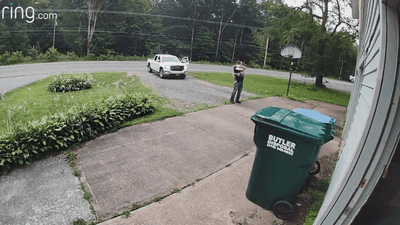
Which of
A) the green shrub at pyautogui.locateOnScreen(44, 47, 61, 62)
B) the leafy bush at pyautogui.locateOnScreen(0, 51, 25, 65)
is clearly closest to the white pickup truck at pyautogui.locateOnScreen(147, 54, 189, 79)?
the green shrub at pyautogui.locateOnScreen(44, 47, 61, 62)

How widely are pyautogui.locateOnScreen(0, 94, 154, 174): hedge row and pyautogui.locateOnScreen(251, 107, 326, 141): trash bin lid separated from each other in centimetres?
409

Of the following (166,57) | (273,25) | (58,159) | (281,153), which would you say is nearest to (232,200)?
(281,153)

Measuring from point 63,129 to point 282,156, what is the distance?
177 inches

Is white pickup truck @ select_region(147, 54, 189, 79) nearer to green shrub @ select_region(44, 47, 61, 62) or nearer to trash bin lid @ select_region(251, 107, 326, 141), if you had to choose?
trash bin lid @ select_region(251, 107, 326, 141)

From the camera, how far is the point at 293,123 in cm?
319

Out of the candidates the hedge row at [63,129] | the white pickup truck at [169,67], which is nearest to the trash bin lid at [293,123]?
the hedge row at [63,129]

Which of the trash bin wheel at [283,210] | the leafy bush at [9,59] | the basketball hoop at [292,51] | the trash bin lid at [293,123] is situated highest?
the basketball hoop at [292,51]

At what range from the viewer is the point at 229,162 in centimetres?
502

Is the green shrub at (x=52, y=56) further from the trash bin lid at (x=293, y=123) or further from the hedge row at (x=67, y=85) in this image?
the trash bin lid at (x=293, y=123)

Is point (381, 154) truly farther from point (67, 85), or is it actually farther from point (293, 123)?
point (67, 85)

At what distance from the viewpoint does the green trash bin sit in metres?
3.08

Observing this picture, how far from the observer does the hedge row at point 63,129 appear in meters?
4.45

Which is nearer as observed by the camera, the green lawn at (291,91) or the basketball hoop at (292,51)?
the green lawn at (291,91)

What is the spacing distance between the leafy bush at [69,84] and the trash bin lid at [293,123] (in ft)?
31.9
